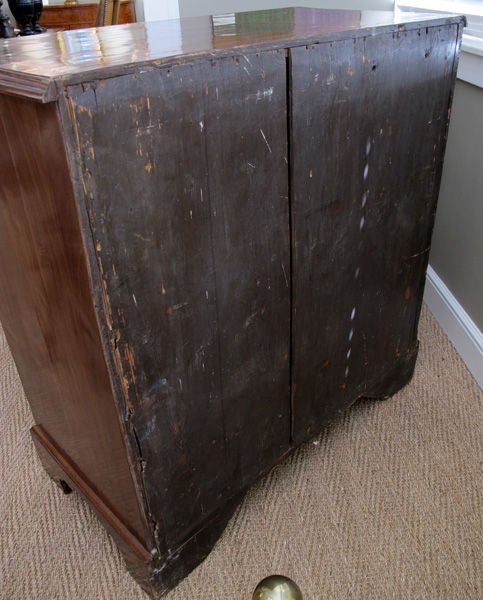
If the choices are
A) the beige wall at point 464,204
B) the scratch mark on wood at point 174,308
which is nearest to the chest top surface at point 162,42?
the scratch mark on wood at point 174,308

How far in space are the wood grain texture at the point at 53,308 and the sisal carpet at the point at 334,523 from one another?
0.18 meters

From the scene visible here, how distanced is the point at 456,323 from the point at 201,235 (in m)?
1.16

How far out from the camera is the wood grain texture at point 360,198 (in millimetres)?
951

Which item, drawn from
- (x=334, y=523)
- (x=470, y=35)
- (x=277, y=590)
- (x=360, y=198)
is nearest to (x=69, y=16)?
(x=470, y=35)

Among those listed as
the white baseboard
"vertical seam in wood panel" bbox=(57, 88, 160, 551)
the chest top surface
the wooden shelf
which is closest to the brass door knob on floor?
"vertical seam in wood panel" bbox=(57, 88, 160, 551)

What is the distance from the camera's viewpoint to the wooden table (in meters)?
0.72

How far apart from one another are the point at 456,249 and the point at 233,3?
1.38 metres

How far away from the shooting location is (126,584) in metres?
1.11

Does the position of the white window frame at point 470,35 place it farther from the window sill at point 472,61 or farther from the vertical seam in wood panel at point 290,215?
the vertical seam in wood panel at point 290,215

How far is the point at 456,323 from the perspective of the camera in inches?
67.9

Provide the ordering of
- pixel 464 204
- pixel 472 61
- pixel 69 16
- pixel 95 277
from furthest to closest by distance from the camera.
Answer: pixel 69 16
pixel 464 204
pixel 472 61
pixel 95 277

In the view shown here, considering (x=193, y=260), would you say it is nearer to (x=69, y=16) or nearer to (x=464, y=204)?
(x=464, y=204)

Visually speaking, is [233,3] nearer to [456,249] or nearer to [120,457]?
[456,249]

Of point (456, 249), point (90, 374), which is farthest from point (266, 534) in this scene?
point (456, 249)
